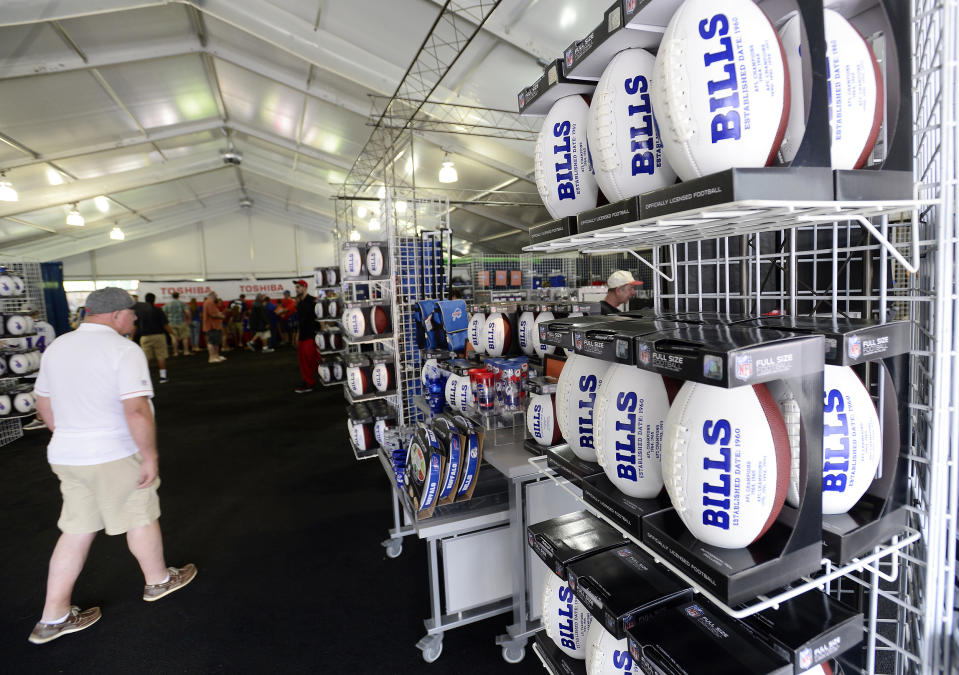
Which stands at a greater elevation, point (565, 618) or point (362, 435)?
point (565, 618)

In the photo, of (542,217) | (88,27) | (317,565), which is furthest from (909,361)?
(542,217)

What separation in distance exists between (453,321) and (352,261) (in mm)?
1530

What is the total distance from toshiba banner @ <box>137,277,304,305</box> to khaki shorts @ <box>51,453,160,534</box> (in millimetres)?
14571

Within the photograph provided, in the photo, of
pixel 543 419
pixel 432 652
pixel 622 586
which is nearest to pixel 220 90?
pixel 543 419

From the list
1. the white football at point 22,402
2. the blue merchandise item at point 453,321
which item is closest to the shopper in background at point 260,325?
the white football at point 22,402

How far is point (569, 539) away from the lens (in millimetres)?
1332

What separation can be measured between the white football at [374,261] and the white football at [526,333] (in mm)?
1902

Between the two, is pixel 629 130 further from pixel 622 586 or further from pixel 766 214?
pixel 622 586

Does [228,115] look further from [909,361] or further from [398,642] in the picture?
[909,361]

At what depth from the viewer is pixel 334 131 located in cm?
876

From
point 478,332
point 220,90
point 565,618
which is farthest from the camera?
point 220,90

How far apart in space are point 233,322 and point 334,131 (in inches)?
314

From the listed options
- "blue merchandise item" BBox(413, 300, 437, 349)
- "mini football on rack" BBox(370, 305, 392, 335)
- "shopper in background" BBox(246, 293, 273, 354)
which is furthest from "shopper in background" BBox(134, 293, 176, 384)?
"blue merchandise item" BBox(413, 300, 437, 349)

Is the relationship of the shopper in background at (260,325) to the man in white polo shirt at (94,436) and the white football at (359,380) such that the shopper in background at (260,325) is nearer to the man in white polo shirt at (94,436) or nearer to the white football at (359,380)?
the white football at (359,380)
